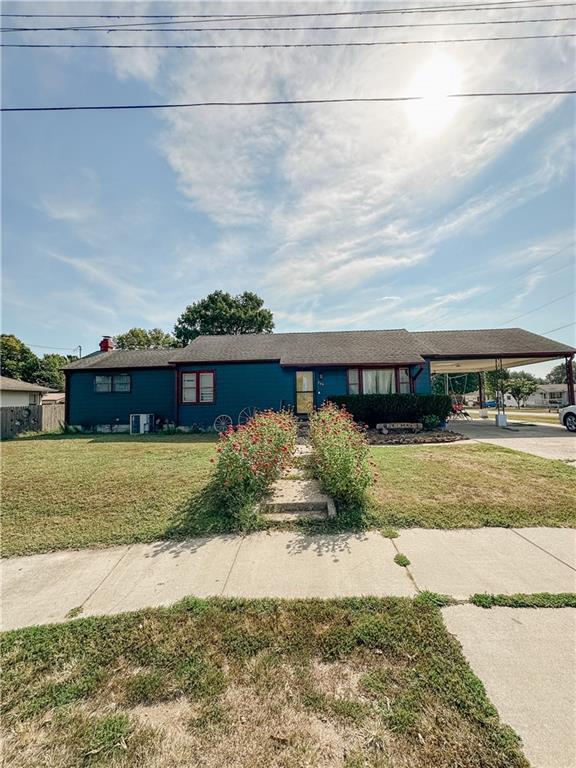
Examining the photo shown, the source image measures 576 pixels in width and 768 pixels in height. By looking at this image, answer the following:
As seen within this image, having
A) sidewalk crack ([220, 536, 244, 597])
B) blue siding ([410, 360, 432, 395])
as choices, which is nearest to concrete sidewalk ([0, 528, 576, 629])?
sidewalk crack ([220, 536, 244, 597])

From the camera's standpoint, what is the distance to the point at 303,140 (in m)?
7.67

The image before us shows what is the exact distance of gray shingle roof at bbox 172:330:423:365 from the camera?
1327cm

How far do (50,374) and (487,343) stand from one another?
48360mm

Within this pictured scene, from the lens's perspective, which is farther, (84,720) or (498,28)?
(498,28)

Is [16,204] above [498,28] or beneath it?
beneath

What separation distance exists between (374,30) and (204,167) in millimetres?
4711

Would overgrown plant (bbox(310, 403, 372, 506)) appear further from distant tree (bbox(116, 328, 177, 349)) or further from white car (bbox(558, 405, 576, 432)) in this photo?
distant tree (bbox(116, 328, 177, 349))

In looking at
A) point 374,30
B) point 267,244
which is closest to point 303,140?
point 374,30

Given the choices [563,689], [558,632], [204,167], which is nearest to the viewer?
[563,689]

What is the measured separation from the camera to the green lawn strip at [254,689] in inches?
61.7

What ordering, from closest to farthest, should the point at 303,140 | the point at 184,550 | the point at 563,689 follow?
1. the point at 563,689
2. the point at 184,550
3. the point at 303,140

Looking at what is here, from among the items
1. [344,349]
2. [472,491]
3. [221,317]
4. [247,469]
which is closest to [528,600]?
[472,491]

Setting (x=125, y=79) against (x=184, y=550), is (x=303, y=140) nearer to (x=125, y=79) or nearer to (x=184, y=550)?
(x=125, y=79)

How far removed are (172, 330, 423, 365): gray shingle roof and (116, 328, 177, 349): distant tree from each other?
2611 cm
